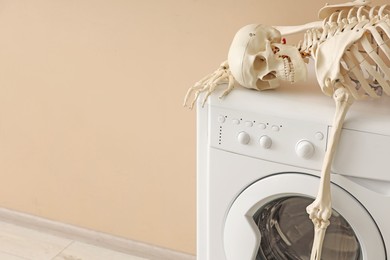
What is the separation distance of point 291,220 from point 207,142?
30cm

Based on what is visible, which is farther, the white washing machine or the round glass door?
the round glass door

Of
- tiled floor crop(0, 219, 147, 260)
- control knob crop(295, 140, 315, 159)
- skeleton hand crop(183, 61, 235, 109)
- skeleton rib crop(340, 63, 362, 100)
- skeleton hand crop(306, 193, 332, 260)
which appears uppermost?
skeleton rib crop(340, 63, 362, 100)

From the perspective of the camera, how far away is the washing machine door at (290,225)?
1.33m

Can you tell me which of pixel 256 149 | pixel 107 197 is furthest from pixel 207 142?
pixel 107 197

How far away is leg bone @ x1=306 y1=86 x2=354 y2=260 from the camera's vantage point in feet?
4.17

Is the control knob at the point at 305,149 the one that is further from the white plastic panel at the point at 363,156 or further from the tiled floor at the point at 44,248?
the tiled floor at the point at 44,248

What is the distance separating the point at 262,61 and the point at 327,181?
0.33 metres

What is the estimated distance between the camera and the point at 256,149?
1406 mm

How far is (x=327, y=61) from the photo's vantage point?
4.20ft

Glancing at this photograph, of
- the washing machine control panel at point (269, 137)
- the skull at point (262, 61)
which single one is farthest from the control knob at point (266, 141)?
the skull at point (262, 61)

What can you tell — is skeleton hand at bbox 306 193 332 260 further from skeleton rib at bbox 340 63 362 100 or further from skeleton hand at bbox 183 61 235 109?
skeleton hand at bbox 183 61 235 109

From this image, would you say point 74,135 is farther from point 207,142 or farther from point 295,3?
point 295,3

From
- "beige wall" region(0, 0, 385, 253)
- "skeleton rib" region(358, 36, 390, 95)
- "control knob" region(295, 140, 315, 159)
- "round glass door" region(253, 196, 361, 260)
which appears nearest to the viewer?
"skeleton rib" region(358, 36, 390, 95)

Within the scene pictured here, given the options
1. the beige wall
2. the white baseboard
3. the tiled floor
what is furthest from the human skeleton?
the tiled floor
